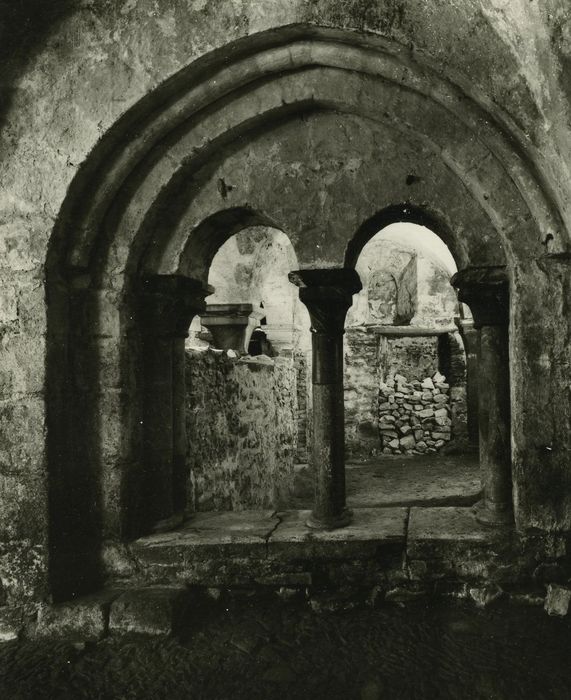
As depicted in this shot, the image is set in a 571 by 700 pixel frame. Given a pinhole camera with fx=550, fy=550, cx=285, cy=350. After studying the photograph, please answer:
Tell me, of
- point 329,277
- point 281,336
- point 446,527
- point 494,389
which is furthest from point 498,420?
point 281,336

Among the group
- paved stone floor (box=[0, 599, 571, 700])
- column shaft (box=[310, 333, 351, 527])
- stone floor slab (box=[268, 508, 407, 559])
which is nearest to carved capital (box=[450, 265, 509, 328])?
column shaft (box=[310, 333, 351, 527])

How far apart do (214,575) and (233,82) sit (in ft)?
9.37

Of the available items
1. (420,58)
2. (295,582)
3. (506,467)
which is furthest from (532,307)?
(295,582)

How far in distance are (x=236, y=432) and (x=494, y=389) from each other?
A: 2620 millimetres

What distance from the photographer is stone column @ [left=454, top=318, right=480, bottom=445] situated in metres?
9.49

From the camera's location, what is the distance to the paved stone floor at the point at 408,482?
6.02m

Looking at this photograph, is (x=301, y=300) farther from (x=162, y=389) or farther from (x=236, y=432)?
(x=236, y=432)

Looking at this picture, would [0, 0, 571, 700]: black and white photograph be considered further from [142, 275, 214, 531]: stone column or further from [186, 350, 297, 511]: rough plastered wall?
[186, 350, 297, 511]: rough plastered wall

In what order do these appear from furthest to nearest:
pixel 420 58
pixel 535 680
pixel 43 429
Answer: pixel 43 429
pixel 420 58
pixel 535 680

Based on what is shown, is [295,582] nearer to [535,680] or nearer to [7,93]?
[535,680]

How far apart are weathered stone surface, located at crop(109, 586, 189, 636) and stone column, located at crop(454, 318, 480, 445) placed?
294 inches

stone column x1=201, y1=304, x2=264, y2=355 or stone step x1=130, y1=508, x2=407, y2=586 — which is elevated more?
stone column x1=201, y1=304, x2=264, y2=355

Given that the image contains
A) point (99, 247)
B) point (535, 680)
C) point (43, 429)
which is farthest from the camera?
point (99, 247)

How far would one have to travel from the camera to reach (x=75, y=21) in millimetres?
3094
